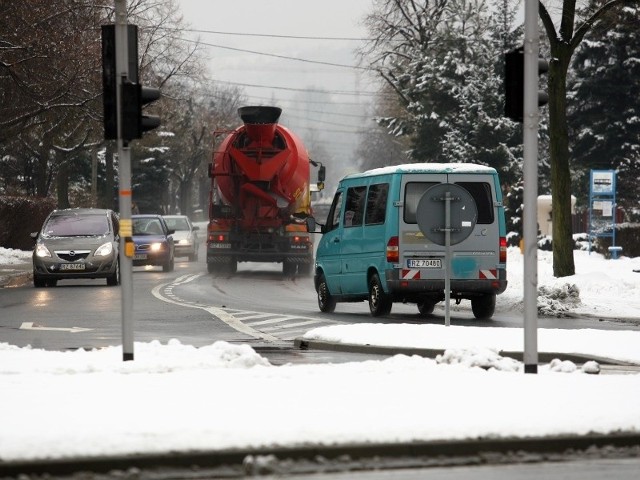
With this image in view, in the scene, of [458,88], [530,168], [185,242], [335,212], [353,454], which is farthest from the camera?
→ [458,88]

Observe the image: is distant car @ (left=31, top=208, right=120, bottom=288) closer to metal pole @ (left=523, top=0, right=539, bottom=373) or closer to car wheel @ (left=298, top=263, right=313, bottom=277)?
car wheel @ (left=298, top=263, right=313, bottom=277)

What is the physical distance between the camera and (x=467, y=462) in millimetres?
8312

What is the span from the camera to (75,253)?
105ft

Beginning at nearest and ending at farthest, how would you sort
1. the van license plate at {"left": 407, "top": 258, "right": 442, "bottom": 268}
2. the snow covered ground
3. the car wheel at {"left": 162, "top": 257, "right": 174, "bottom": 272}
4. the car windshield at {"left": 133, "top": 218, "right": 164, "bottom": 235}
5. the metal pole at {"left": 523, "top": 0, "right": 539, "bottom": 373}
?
the snow covered ground → the metal pole at {"left": 523, "top": 0, "right": 539, "bottom": 373} → the van license plate at {"left": 407, "top": 258, "right": 442, "bottom": 268} → the car wheel at {"left": 162, "top": 257, "right": 174, "bottom": 272} → the car windshield at {"left": 133, "top": 218, "right": 164, "bottom": 235}

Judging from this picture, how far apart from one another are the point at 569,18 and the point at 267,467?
2360cm

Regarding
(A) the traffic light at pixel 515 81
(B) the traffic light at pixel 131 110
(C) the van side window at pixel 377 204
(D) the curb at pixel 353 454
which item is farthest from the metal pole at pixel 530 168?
(C) the van side window at pixel 377 204

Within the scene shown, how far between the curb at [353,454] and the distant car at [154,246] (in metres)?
32.7

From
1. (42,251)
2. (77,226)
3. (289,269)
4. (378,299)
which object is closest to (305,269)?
(289,269)

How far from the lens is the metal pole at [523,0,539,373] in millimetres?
11523

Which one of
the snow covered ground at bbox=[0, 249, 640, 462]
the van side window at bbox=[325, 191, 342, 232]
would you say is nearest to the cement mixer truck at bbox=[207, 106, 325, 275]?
the van side window at bbox=[325, 191, 342, 232]

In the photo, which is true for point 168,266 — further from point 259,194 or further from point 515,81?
point 515,81

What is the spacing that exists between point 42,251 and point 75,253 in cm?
72

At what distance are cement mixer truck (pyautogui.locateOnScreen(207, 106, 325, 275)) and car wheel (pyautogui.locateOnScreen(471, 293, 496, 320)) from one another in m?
13.2

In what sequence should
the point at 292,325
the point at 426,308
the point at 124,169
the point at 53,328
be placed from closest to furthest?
the point at 124,169 < the point at 53,328 < the point at 292,325 < the point at 426,308
